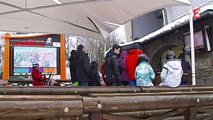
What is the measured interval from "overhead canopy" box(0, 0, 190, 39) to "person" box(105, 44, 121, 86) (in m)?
1.33

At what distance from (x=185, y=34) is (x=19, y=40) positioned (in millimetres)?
7015

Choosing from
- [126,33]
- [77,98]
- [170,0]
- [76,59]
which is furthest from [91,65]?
[126,33]

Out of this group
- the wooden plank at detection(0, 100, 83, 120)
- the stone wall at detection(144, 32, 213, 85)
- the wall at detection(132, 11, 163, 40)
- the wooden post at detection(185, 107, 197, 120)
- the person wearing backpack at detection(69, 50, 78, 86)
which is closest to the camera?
the wooden plank at detection(0, 100, 83, 120)

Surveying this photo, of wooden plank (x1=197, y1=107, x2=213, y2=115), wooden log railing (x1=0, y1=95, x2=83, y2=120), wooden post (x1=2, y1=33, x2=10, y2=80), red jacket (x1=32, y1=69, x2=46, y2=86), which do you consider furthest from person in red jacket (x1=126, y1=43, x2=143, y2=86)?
wooden post (x1=2, y1=33, x2=10, y2=80)

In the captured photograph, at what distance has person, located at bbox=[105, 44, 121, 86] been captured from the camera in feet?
22.3

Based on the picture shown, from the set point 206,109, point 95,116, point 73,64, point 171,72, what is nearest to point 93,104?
point 95,116

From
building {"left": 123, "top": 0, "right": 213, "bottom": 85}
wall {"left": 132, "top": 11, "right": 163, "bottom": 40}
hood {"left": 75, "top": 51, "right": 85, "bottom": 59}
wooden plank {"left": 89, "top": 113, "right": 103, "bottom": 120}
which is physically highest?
wall {"left": 132, "top": 11, "right": 163, "bottom": 40}

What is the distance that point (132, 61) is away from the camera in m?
6.59

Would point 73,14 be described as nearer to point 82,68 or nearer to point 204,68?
point 82,68

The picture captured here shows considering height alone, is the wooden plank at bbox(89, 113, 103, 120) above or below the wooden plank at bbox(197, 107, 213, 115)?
above

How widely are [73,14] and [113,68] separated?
3.37 m

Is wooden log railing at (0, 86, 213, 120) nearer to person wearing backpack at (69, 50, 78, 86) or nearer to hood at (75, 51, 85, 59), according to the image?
hood at (75, 51, 85, 59)

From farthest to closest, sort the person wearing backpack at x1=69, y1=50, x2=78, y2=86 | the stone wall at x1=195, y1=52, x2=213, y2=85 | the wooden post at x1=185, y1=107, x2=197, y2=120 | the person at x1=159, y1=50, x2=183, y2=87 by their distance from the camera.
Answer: the stone wall at x1=195, y1=52, x2=213, y2=85 < the person wearing backpack at x1=69, y1=50, x2=78, y2=86 < the person at x1=159, y1=50, x2=183, y2=87 < the wooden post at x1=185, y1=107, x2=197, y2=120

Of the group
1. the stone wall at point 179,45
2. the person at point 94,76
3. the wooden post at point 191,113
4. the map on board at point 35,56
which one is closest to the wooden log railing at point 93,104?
the wooden post at point 191,113
